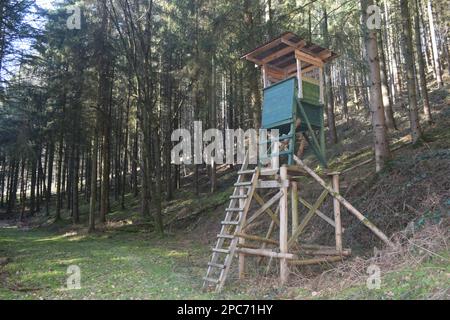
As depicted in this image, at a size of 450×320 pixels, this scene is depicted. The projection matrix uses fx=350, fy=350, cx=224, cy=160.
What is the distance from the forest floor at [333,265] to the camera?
5.98m

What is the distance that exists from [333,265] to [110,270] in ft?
19.8

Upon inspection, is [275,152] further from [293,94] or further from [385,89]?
[385,89]

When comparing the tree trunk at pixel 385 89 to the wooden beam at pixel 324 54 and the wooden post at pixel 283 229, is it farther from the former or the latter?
the wooden post at pixel 283 229

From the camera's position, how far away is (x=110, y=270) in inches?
388

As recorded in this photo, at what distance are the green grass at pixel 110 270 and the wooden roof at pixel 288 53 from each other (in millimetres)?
5900

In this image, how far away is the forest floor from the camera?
5977mm

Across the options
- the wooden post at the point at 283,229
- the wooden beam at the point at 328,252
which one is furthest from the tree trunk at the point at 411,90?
the wooden post at the point at 283,229

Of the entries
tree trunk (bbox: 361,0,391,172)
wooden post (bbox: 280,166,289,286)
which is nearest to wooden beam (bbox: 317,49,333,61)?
tree trunk (bbox: 361,0,391,172)

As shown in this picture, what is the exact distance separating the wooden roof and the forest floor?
3.79 meters

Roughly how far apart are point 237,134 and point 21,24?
63.0ft

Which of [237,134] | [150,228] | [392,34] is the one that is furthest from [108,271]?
[392,34]

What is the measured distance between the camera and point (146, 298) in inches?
265

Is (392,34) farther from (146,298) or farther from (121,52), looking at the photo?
(146,298)
